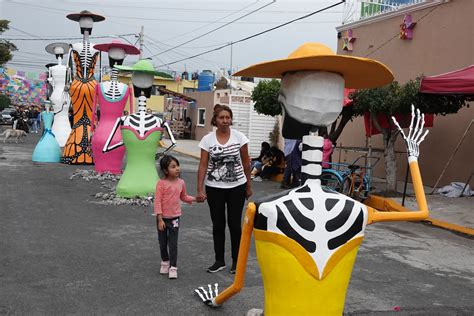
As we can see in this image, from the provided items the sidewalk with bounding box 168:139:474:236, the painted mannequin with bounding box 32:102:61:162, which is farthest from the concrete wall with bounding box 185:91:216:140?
the sidewalk with bounding box 168:139:474:236

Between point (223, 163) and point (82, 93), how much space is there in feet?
35.2

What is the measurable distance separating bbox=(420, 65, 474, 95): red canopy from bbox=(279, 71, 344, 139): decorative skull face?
6.06m

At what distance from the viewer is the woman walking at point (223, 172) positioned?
4.73 m

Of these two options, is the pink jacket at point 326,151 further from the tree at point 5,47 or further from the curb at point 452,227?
the tree at point 5,47

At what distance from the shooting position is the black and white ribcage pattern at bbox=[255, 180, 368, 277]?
8.61 ft

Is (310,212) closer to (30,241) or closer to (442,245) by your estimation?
(30,241)

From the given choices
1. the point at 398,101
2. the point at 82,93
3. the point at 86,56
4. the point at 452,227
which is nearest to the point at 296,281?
the point at 452,227

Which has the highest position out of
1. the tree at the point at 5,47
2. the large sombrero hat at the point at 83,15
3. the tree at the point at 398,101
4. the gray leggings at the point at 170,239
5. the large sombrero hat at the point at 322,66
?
the tree at the point at 5,47

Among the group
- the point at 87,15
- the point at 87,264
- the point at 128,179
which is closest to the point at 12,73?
the point at 87,15

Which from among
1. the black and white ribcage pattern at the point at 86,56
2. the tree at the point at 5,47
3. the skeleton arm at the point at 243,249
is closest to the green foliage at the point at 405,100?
the skeleton arm at the point at 243,249

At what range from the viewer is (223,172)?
4.75 meters

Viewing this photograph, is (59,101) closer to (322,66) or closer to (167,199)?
(167,199)

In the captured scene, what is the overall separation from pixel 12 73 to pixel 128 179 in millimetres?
50190

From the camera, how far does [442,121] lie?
12180 mm
